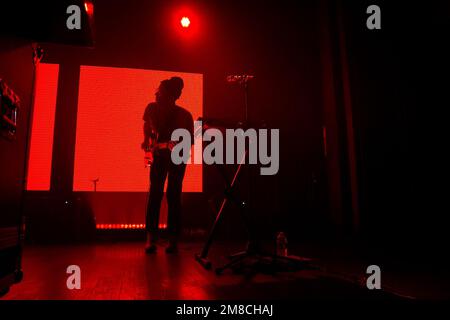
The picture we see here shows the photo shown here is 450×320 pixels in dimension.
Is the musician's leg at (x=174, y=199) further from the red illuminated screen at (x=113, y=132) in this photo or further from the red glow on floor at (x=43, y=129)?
the red glow on floor at (x=43, y=129)

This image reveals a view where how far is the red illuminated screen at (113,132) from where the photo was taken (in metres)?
4.01

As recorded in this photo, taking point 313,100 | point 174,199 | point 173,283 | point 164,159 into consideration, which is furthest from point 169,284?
point 313,100

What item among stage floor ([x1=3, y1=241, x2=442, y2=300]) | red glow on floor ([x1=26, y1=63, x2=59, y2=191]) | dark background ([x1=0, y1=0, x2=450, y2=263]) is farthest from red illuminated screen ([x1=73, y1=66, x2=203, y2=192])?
stage floor ([x1=3, y1=241, x2=442, y2=300])

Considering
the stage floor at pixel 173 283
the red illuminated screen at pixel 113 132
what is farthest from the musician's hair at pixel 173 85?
the red illuminated screen at pixel 113 132

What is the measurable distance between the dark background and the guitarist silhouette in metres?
0.84

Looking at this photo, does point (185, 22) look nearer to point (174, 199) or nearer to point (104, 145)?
point (104, 145)

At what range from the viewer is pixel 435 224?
106 inches

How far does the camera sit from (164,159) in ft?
8.29

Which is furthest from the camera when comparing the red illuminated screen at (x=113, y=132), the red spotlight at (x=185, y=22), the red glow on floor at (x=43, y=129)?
the red spotlight at (x=185, y=22)

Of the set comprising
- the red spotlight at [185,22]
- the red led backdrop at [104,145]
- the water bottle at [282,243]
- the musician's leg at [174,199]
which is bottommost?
the water bottle at [282,243]

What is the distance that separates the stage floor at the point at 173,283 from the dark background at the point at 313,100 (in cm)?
47

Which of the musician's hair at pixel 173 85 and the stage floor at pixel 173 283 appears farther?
the musician's hair at pixel 173 85

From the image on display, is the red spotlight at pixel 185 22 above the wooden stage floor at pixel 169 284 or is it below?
above
